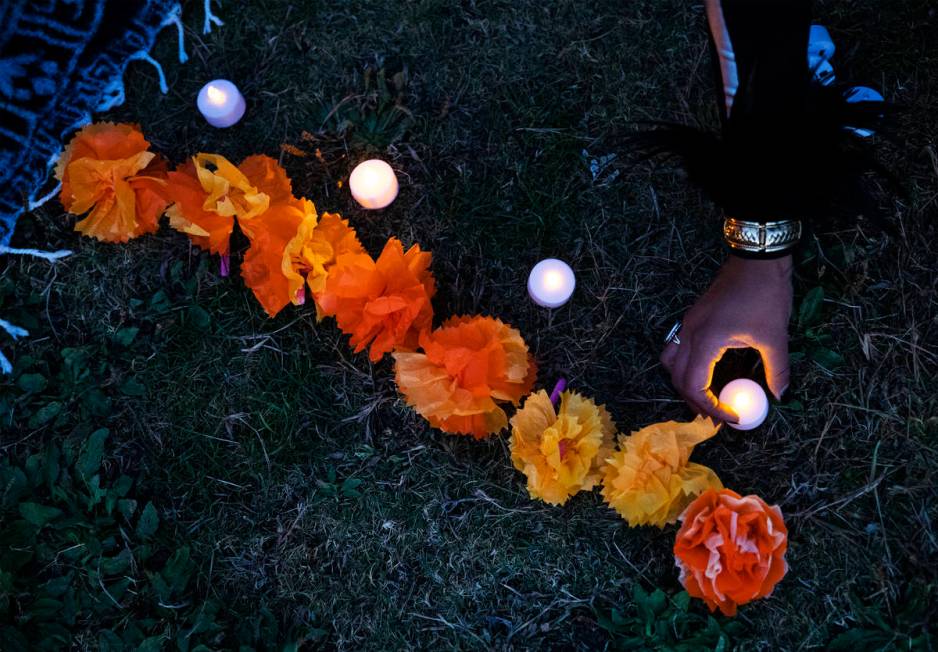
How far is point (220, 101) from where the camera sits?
2457 mm

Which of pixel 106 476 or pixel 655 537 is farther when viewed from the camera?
pixel 106 476

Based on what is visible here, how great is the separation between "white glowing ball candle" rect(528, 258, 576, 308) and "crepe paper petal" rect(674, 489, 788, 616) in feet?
2.39

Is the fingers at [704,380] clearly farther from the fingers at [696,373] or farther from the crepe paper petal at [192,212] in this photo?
the crepe paper petal at [192,212]

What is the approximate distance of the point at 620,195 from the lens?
2471 millimetres

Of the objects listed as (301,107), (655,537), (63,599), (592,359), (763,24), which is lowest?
(63,599)

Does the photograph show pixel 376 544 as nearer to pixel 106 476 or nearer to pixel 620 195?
pixel 106 476

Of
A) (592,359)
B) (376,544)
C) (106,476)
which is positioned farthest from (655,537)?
(106,476)

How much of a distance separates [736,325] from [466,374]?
801 millimetres

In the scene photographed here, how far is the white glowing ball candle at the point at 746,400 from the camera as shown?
2.15 m

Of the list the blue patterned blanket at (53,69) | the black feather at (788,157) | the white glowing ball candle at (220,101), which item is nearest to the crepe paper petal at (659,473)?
the black feather at (788,157)

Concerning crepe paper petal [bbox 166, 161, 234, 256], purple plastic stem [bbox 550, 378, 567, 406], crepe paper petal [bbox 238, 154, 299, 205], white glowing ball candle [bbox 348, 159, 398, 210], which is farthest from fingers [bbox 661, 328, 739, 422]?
crepe paper petal [bbox 166, 161, 234, 256]

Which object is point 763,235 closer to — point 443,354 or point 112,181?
point 443,354

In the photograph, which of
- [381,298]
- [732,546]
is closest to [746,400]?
[732,546]

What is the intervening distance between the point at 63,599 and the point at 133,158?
4.84 ft
